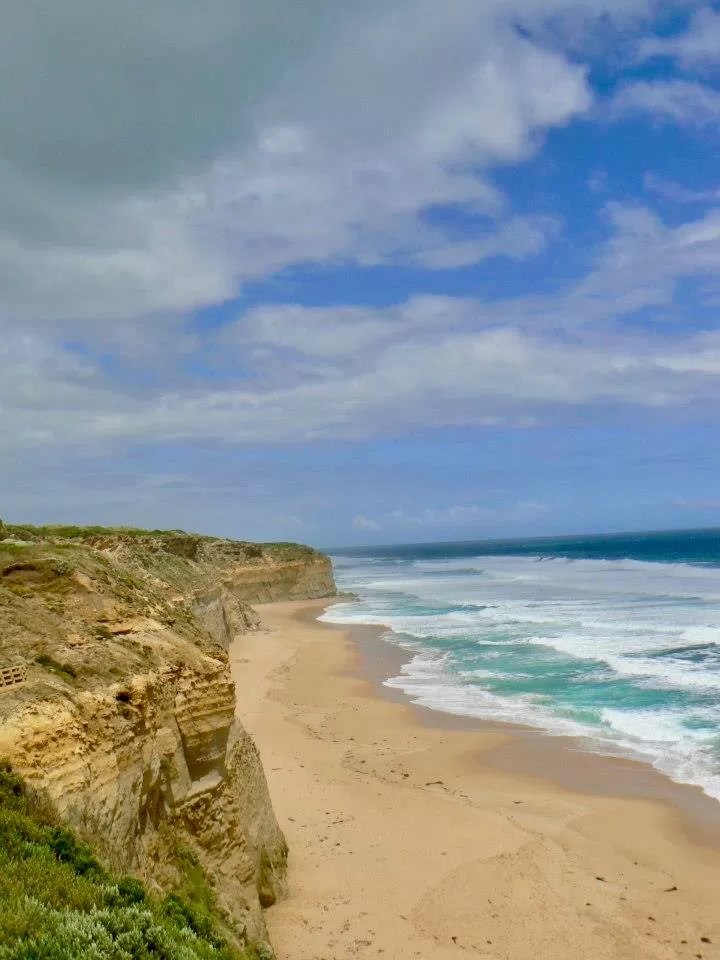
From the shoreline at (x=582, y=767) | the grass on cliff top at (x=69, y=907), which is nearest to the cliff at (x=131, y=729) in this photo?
the grass on cliff top at (x=69, y=907)

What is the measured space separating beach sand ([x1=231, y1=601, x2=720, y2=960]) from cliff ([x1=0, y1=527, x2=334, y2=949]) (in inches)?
59.2

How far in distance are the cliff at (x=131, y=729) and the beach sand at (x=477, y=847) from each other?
1.50 m

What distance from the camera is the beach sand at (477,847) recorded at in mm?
10070

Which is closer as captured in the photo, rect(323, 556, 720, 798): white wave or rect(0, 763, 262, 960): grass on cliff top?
rect(0, 763, 262, 960): grass on cliff top

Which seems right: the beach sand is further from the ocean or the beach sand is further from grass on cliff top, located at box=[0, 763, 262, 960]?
grass on cliff top, located at box=[0, 763, 262, 960]

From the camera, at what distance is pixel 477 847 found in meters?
12.9

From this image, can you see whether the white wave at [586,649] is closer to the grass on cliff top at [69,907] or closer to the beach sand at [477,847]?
the beach sand at [477,847]

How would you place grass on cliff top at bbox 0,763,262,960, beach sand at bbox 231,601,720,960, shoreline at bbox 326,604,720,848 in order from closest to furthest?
grass on cliff top at bbox 0,763,262,960 < beach sand at bbox 231,601,720,960 < shoreline at bbox 326,604,720,848

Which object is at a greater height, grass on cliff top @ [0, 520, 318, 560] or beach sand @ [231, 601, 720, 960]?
grass on cliff top @ [0, 520, 318, 560]

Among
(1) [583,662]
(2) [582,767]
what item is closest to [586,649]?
(1) [583,662]

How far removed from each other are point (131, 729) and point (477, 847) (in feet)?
24.0

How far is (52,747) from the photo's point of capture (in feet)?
23.3

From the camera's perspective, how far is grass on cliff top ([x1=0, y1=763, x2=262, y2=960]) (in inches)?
213

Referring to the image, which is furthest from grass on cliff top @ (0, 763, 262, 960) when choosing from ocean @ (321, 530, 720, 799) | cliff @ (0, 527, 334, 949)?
ocean @ (321, 530, 720, 799)
